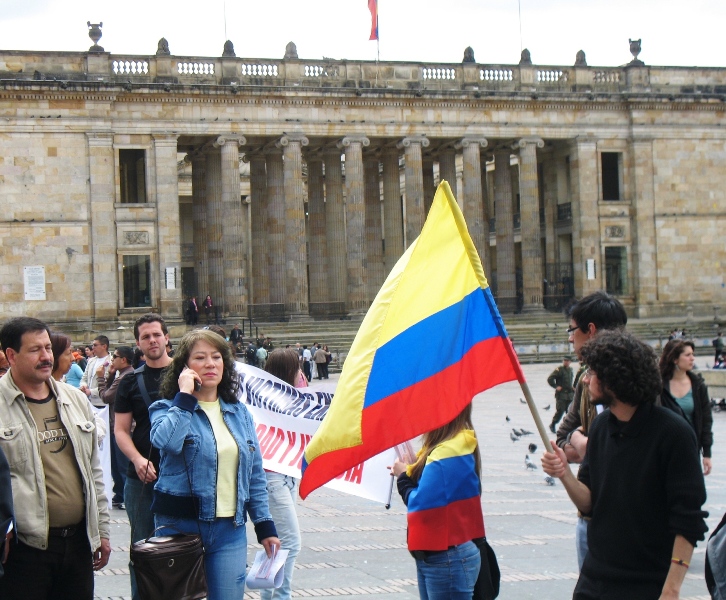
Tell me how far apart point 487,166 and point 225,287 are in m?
20.3

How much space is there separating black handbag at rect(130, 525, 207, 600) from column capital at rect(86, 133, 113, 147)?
3778cm

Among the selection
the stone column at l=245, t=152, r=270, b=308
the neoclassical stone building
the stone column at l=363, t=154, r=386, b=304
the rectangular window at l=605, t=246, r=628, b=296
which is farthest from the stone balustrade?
the rectangular window at l=605, t=246, r=628, b=296

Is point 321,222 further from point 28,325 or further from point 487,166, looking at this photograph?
point 28,325

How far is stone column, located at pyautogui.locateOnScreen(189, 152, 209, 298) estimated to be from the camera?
4746 centimetres

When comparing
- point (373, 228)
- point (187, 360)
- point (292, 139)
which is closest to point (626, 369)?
point (187, 360)

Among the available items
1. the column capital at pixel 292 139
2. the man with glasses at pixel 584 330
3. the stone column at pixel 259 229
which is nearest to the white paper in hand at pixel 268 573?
the man with glasses at pixel 584 330

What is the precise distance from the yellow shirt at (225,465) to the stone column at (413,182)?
131 feet

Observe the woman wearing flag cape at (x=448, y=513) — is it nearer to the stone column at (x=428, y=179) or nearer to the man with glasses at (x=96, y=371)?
the man with glasses at (x=96, y=371)

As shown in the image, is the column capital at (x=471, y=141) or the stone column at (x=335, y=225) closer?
the column capital at (x=471, y=141)

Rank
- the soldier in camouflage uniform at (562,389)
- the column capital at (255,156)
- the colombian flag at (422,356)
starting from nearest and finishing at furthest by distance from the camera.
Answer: the colombian flag at (422,356)
the soldier in camouflage uniform at (562,389)
the column capital at (255,156)

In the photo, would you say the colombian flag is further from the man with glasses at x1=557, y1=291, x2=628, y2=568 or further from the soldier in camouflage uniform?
the soldier in camouflage uniform

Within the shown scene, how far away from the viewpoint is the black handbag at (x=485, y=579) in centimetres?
569

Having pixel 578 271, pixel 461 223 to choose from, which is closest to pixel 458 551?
pixel 461 223

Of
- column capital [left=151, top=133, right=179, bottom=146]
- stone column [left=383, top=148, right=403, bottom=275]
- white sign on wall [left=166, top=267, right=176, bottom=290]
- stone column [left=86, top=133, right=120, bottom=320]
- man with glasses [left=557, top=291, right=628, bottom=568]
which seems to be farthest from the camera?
stone column [left=383, top=148, right=403, bottom=275]
